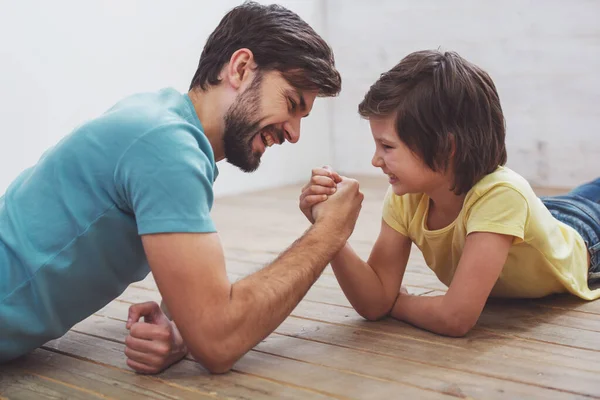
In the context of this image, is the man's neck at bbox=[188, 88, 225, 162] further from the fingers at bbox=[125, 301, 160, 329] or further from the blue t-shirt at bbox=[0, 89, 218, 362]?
the fingers at bbox=[125, 301, 160, 329]

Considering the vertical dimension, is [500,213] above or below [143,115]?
below

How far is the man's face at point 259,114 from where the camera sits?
178 centimetres

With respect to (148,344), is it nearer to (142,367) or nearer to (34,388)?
(142,367)

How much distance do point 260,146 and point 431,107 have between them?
408 mm

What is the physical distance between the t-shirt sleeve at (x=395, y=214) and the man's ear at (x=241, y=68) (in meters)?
0.48

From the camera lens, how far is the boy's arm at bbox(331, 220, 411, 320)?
6.43 feet

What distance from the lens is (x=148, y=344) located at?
165 cm

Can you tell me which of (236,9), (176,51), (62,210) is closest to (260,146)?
(236,9)

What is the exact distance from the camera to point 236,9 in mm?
1904

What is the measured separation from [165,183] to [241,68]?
1.44 feet

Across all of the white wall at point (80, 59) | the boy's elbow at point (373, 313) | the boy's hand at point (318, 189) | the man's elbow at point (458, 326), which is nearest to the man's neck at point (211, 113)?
the boy's hand at point (318, 189)

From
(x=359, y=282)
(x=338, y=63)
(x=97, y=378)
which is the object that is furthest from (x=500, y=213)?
(x=338, y=63)

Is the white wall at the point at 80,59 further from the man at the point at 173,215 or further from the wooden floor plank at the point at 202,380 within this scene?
the man at the point at 173,215

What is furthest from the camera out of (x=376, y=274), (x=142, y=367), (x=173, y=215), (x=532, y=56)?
(x=532, y=56)
